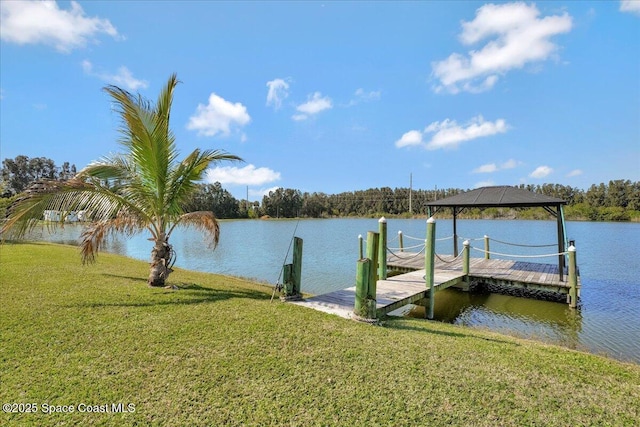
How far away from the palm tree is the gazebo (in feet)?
26.1

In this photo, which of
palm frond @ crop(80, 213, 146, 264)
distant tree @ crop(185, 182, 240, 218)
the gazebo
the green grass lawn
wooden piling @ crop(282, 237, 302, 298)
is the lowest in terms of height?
the green grass lawn

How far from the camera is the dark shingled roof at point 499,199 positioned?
9.71 m

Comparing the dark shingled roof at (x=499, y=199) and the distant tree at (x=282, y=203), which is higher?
the distant tree at (x=282, y=203)

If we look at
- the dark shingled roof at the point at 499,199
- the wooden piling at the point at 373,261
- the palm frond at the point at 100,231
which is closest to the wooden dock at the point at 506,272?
the dark shingled roof at the point at 499,199

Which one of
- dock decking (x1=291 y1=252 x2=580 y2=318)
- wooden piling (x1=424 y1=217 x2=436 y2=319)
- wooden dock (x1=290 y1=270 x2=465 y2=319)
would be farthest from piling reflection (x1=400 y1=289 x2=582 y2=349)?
wooden dock (x1=290 y1=270 x2=465 y2=319)

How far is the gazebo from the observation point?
937 centimetres

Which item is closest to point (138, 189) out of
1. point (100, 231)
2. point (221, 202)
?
point (100, 231)

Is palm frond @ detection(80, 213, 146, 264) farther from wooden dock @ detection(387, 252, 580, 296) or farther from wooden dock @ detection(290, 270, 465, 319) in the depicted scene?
wooden dock @ detection(387, 252, 580, 296)

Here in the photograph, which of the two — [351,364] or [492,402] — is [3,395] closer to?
[351,364]

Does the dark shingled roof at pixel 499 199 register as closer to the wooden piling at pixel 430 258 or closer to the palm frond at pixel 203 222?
the wooden piling at pixel 430 258

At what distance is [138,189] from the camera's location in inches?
257

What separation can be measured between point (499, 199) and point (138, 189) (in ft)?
33.9

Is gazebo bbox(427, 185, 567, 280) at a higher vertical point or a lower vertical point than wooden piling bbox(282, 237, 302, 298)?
higher

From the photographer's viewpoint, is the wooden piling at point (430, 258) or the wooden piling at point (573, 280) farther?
the wooden piling at point (573, 280)
